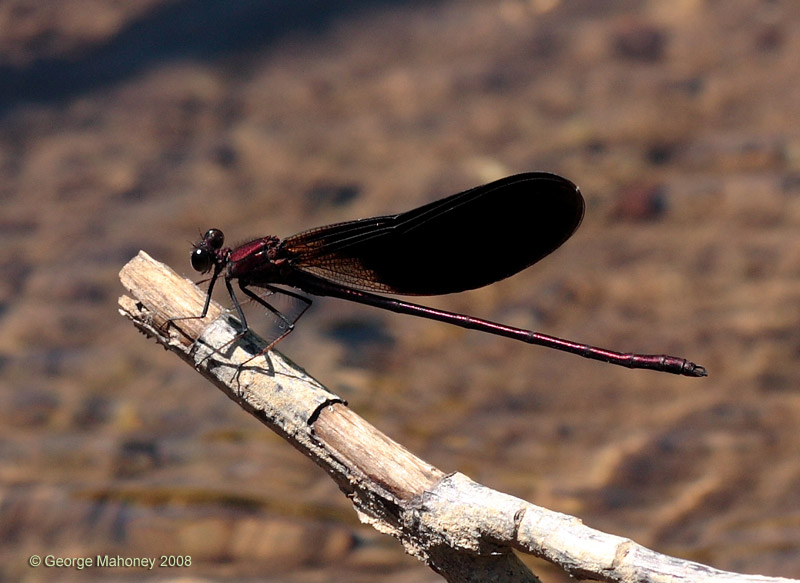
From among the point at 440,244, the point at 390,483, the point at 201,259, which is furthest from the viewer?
the point at 201,259

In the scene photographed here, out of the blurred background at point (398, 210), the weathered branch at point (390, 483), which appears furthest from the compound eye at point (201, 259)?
the blurred background at point (398, 210)

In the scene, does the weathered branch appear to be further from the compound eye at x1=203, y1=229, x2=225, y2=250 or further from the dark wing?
the dark wing

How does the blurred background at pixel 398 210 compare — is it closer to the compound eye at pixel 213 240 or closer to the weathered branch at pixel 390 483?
the compound eye at pixel 213 240

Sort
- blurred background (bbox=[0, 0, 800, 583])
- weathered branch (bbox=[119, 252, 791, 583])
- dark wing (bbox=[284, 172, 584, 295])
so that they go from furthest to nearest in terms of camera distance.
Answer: blurred background (bbox=[0, 0, 800, 583]), dark wing (bbox=[284, 172, 584, 295]), weathered branch (bbox=[119, 252, 791, 583])

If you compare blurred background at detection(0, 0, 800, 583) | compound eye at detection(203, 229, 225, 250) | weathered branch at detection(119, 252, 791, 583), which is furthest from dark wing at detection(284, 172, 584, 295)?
blurred background at detection(0, 0, 800, 583)

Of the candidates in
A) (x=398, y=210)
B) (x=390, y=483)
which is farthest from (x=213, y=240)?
(x=398, y=210)

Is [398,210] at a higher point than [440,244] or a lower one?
higher

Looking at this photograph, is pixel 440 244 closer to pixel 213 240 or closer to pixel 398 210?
pixel 213 240
